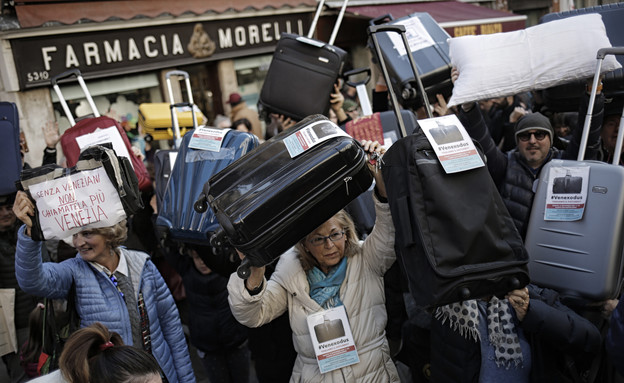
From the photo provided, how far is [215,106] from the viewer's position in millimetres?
8500

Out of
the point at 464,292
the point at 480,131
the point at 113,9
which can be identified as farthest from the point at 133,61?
the point at 464,292

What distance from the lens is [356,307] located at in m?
2.34

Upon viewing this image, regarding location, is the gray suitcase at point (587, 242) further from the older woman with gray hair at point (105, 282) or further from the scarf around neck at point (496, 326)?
the older woman with gray hair at point (105, 282)

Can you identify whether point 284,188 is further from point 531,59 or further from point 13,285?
point 13,285

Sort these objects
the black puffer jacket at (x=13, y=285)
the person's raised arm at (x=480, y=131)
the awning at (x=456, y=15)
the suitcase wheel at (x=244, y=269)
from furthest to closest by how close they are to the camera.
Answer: the awning at (x=456, y=15) < the black puffer jacket at (x=13, y=285) < the person's raised arm at (x=480, y=131) < the suitcase wheel at (x=244, y=269)

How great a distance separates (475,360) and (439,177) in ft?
2.93

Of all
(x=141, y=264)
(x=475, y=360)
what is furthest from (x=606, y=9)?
(x=141, y=264)

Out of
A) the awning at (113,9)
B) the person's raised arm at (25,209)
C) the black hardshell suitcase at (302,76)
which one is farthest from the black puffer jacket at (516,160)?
the awning at (113,9)

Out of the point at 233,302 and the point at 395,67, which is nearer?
the point at 233,302

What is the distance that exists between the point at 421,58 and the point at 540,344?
2174mm

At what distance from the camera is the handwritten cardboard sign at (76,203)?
2.21 metres

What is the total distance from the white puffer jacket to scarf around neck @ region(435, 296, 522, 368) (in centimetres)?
34

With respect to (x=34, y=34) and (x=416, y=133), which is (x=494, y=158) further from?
(x=34, y=34)

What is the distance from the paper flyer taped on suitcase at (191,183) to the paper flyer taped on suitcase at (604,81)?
1955 mm
